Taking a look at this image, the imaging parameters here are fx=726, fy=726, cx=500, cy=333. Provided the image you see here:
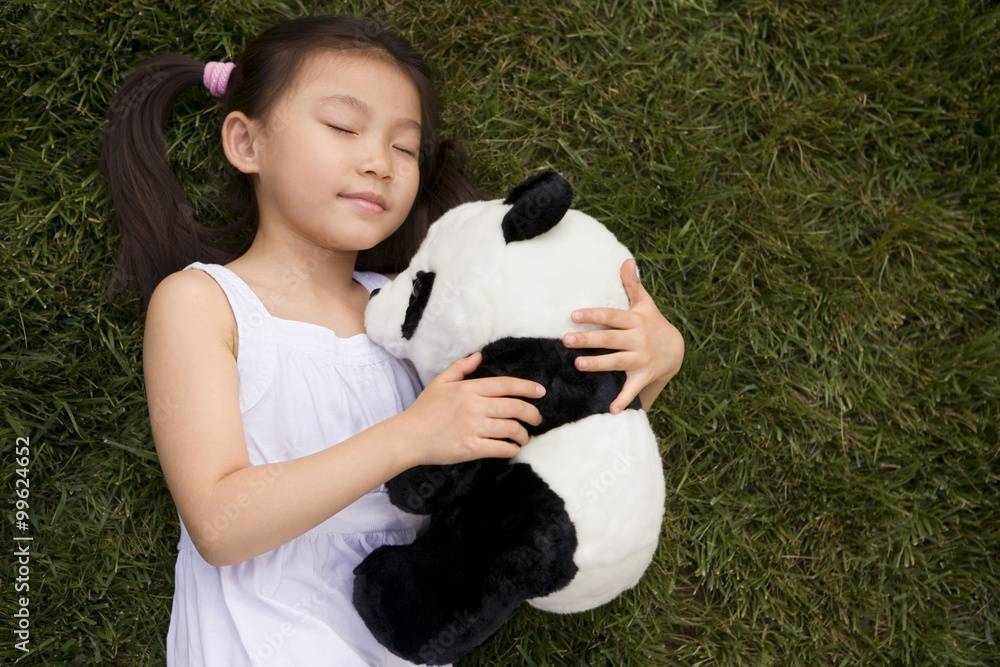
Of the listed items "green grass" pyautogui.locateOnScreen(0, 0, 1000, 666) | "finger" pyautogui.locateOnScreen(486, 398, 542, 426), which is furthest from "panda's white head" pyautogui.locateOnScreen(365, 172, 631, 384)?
"green grass" pyautogui.locateOnScreen(0, 0, 1000, 666)

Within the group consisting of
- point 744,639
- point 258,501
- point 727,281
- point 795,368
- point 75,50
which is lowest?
point 744,639

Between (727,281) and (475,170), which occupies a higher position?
(475,170)

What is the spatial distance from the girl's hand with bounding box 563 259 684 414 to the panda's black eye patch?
27 centimetres

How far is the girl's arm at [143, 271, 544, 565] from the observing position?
1273 millimetres

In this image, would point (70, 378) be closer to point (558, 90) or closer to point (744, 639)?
point (558, 90)

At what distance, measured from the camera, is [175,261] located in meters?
1.78

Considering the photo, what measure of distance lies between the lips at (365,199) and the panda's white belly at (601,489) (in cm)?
65

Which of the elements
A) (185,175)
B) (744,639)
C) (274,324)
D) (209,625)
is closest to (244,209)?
(185,175)

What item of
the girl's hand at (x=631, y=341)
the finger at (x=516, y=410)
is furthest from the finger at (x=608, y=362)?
the finger at (x=516, y=410)

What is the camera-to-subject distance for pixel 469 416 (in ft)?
4.07

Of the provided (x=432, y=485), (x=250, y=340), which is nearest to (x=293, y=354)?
(x=250, y=340)

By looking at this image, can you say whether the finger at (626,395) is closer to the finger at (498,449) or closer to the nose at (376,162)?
the finger at (498,449)

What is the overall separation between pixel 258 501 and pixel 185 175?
103 centimetres

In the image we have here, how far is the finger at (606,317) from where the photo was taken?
1202 mm
